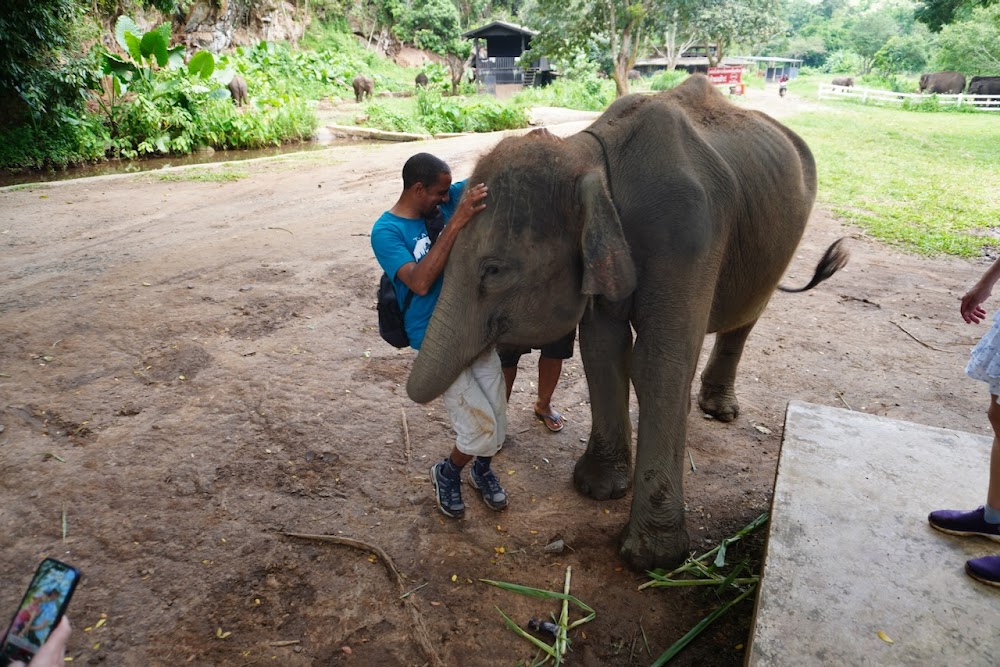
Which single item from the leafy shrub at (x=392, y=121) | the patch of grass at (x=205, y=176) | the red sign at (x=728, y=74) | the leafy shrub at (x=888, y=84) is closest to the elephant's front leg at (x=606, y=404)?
the patch of grass at (x=205, y=176)

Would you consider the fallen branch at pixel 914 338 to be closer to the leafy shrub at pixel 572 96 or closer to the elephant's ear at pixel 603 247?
the elephant's ear at pixel 603 247

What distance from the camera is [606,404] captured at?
354cm

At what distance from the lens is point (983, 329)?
5.95 m

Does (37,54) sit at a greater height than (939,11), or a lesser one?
greater

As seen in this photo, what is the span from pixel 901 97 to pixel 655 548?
39.5 meters

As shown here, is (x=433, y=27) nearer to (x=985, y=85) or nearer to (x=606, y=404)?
(x=985, y=85)

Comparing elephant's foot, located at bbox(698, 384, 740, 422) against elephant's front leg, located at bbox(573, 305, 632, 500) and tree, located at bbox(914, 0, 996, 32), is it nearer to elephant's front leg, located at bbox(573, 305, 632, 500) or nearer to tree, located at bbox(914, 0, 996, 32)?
elephant's front leg, located at bbox(573, 305, 632, 500)

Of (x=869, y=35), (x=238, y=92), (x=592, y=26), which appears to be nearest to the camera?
(x=238, y=92)

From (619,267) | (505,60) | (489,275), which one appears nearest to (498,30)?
(505,60)

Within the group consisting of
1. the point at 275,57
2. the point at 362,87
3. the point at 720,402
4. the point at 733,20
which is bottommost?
the point at 720,402

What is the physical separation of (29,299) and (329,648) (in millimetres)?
5030

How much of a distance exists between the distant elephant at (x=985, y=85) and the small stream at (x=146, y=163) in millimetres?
36050

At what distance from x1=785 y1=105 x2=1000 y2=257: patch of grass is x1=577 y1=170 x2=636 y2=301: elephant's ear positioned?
694cm

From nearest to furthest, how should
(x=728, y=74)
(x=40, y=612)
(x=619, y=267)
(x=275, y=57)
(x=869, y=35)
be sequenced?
1. (x=40, y=612)
2. (x=619, y=267)
3. (x=275, y=57)
4. (x=728, y=74)
5. (x=869, y=35)
